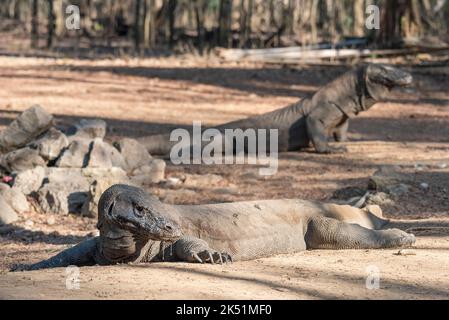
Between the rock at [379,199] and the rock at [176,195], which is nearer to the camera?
the rock at [379,199]

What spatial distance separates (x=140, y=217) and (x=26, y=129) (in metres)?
5.88

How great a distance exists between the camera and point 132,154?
11.7 meters

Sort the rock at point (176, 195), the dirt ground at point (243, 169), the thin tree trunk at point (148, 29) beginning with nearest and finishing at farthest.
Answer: the dirt ground at point (243, 169) < the rock at point (176, 195) < the thin tree trunk at point (148, 29)

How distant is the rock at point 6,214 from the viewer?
370 inches

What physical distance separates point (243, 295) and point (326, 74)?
668 inches

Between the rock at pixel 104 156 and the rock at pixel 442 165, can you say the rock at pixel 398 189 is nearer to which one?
the rock at pixel 442 165

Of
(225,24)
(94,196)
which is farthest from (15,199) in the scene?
(225,24)

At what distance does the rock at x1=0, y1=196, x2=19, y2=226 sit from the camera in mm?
9398

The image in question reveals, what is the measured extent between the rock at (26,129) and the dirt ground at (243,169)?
5.23ft

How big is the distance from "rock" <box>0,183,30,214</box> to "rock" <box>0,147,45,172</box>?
720 mm

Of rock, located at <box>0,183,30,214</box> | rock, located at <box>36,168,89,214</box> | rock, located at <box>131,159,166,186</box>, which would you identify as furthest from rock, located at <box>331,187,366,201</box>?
rock, located at <box>0,183,30,214</box>

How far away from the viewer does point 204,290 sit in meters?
5.12

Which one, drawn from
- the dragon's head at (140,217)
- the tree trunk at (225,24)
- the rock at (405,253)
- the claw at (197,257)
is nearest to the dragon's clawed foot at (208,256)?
the claw at (197,257)

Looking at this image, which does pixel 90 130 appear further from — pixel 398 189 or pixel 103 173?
pixel 398 189
